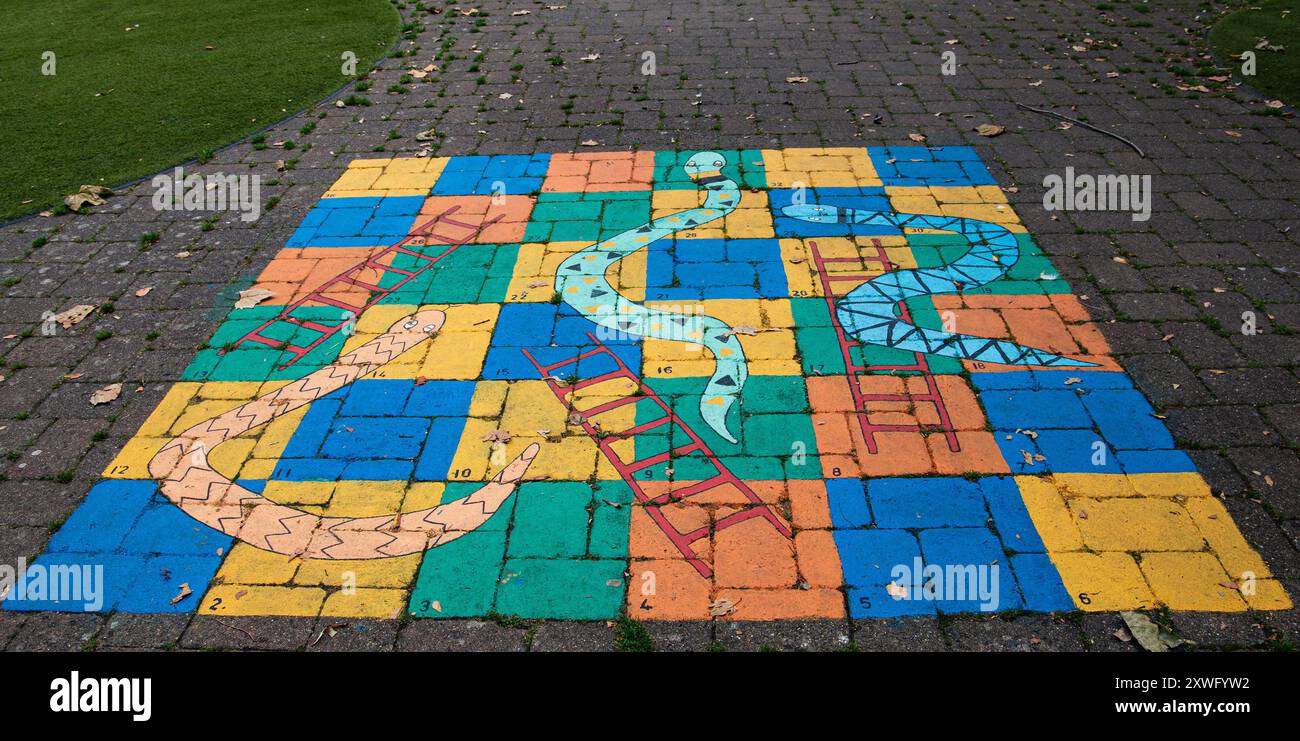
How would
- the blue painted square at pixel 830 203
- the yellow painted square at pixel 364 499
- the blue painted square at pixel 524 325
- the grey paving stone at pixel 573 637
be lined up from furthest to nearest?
1. the blue painted square at pixel 830 203
2. the blue painted square at pixel 524 325
3. the yellow painted square at pixel 364 499
4. the grey paving stone at pixel 573 637

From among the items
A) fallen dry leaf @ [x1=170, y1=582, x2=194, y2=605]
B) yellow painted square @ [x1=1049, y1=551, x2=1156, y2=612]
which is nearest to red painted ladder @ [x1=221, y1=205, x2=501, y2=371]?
fallen dry leaf @ [x1=170, y1=582, x2=194, y2=605]

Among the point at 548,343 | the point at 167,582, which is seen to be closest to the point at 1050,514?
the point at 548,343

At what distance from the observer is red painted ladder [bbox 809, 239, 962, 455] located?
457cm

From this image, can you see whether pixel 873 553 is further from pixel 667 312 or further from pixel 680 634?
pixel 667 312

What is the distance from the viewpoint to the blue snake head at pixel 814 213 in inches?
257

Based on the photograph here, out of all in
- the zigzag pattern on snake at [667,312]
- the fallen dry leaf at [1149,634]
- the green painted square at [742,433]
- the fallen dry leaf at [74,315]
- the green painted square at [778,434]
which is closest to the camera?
the fallen dry leaf at [1149,634]

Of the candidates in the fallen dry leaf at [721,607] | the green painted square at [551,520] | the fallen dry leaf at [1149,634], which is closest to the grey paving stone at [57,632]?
the green painted square at [551,520]

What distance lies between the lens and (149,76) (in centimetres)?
959

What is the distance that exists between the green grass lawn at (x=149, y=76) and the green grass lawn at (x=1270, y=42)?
32.6 ft

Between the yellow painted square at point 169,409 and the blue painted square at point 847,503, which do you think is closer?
the blue painted square at point 847,503

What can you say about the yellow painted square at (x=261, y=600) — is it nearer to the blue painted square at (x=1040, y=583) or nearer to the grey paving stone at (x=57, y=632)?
the grey paving stone at (x=57, y=632)

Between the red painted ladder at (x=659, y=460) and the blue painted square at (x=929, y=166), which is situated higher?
the blue painted square at (x=929, y=166)

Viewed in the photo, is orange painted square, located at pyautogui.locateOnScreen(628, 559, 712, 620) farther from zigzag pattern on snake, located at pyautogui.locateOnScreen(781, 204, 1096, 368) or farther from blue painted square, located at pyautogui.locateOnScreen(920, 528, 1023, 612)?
zigzag pattern on snake, located at pyautogui.locateOnScreen(781, 204, 1096, 368)

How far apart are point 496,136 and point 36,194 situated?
4.07 m
